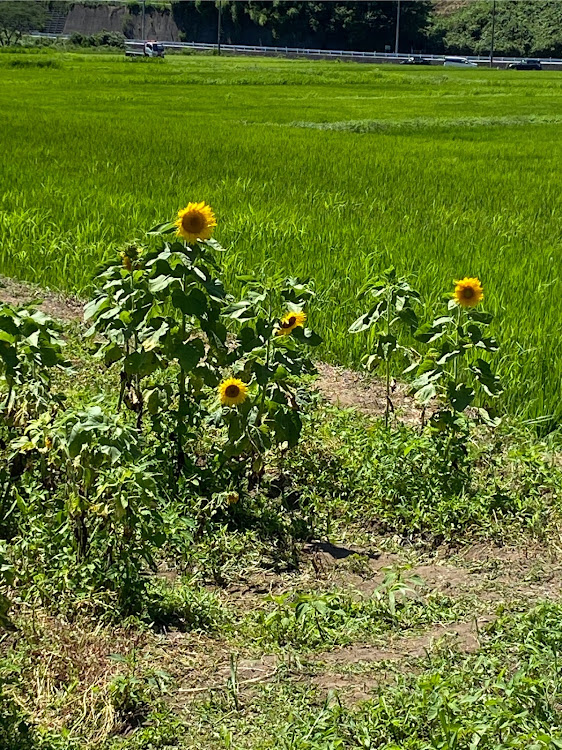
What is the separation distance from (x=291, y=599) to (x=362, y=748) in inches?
26.1

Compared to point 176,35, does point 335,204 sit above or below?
below

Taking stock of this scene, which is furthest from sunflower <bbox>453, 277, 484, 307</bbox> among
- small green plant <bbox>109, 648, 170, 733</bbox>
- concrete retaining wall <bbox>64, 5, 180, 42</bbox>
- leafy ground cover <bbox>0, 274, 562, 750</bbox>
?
concrete retaining wall <bbox>64, 5, 180, 42</bbox>

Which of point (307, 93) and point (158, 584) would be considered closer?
point (158, 584)

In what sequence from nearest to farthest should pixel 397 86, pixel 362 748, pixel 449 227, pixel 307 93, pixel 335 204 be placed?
1. pixel 362 748
2. pixel 449 227
3. pixel 335 204
4. pixel 307 93
5. pixel 397 86

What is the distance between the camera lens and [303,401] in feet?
10.1

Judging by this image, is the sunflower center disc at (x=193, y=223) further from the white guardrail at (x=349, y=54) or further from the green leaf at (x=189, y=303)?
the white guardrail at (x=349, y=54)

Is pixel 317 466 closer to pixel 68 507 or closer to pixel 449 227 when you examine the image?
pixel 68 507

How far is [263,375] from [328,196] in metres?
6.08

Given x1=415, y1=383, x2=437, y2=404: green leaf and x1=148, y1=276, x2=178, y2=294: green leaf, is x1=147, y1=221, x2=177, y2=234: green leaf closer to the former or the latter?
x1=148, y1=276, x2=178, y2=294: green leaf

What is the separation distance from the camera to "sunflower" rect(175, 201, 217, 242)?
2.74 meters

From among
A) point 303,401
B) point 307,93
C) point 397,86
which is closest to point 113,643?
point 303,401

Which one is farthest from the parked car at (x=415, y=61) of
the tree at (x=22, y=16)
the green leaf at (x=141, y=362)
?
the green leaf at (x=141, y=362)

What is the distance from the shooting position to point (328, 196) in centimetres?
865

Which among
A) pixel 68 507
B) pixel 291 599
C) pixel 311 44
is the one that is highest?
pixel 311 44
